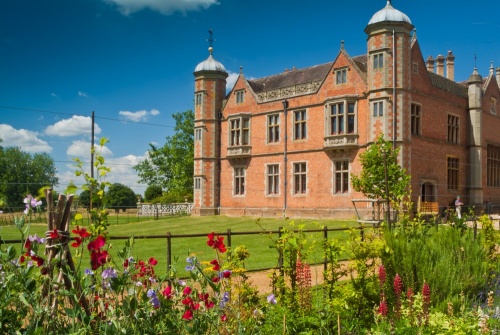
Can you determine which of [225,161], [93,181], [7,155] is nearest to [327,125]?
[225,161]

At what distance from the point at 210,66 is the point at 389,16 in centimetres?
1315

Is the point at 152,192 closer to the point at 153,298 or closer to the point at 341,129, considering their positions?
the point at 341,129

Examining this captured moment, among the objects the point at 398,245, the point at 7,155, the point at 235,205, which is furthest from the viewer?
the point at 7,155

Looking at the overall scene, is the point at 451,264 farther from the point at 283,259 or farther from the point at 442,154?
the point at 442,154

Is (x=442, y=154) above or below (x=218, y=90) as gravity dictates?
below

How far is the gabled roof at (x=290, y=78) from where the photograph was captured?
30275mm

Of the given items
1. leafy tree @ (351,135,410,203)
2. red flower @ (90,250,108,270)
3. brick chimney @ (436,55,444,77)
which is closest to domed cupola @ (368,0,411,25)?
leafy tree @ (351,135,410,203)

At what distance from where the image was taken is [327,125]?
26.9 m

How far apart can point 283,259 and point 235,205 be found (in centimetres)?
2630

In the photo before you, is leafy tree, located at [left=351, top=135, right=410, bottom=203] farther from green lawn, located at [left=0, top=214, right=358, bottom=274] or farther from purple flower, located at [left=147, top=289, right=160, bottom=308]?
purple flower, located at [left=147, top=289, right=160, bottom=308]

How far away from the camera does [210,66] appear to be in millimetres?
33406

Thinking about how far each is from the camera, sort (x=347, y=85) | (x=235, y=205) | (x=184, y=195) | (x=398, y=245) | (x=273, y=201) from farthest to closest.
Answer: (x=184, y=195), (x=235, y=205), (x=273, y=201), (x=347, y=85), (x=398, y=245)

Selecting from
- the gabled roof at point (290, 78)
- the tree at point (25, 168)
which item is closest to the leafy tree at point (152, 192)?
the tree at point (25, 168)

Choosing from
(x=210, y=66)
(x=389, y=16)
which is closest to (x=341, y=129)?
(x=389, y=16)
